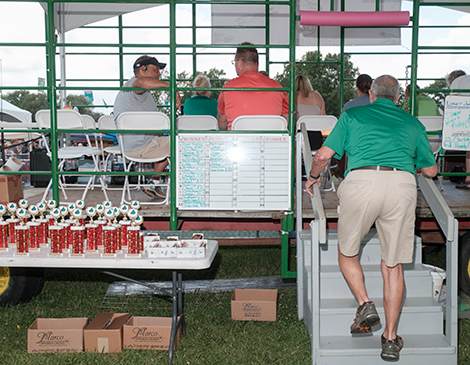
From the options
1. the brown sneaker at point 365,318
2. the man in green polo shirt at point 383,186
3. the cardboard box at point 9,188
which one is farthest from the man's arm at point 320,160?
the cardboard box at point 9,188

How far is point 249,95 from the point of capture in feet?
13.4

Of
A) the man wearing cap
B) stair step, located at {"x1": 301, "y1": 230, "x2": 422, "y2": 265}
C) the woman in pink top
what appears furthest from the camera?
the woman in pink top

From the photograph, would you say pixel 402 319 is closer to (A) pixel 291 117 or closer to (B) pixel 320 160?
(B) pixel 320 160

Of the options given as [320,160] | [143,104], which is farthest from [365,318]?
[143,104]

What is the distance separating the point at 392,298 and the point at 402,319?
0.33 meters

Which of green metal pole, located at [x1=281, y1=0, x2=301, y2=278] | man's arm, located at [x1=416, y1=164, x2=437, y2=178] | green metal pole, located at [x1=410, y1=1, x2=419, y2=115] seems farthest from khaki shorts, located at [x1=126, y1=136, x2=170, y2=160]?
man's arm, located at [x1=416, y1=164, x2=437, y2=178]

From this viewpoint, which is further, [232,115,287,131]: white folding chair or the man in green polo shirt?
[232,115,287,131]: white folding chair

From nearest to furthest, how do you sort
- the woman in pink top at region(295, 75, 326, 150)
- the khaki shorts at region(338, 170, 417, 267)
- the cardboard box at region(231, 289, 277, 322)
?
the khaki shorts at region(338, 170, 417, 267) < the cardboard box at region(231, 289, 277, 322) < the woman in pink top at region(295, 75, 326, 150)

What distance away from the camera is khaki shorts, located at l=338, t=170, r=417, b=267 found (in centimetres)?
268

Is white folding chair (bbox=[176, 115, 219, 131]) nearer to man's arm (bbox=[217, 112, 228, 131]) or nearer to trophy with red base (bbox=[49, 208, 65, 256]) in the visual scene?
man's arm (bbox=[217, 112, 228, 131])

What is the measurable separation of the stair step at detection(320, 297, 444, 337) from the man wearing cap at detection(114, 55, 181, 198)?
6.54 feet

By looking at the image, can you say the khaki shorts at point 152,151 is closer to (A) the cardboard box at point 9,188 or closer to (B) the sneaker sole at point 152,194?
(B) the sneaker sole at point 152,194

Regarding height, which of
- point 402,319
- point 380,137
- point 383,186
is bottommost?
point 402,319

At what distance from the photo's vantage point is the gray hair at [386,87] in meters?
2.81
